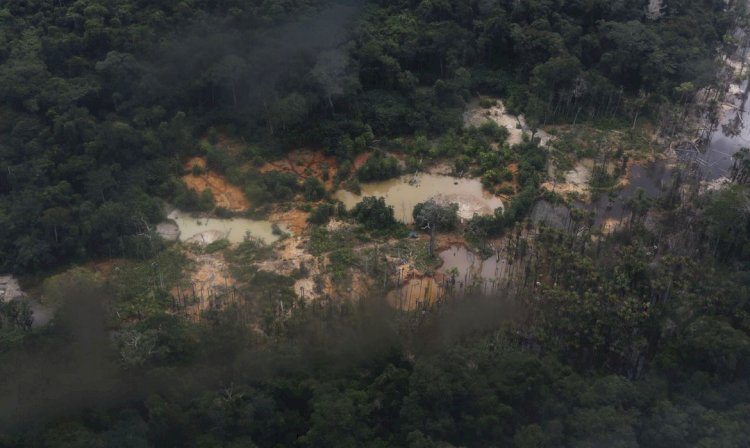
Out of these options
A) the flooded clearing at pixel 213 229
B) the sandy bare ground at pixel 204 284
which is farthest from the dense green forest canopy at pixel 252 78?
the sandy bare ground at pixel 204 284

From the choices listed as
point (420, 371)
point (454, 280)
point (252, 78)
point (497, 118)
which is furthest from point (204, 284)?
point (497, 118)

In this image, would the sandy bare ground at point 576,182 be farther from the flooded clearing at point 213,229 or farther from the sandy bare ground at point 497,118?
the flooded clearing at point 213,229

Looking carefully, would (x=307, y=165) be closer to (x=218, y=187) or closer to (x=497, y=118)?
(x=218, y=187)

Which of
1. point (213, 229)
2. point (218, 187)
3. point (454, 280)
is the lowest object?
point (213, 229)

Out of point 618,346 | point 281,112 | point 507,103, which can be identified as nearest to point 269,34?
point 281,112

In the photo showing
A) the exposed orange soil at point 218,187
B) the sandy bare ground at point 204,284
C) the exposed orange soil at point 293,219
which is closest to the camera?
the sandy bare ground at point 204,284

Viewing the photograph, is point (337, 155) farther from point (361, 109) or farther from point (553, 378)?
point (553, 378)
